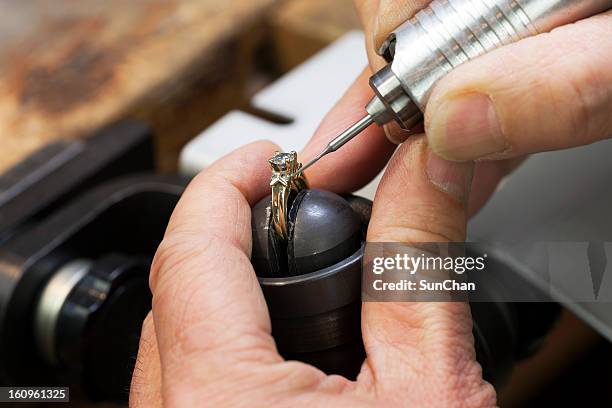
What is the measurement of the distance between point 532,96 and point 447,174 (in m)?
0.08

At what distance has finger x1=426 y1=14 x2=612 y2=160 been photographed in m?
0.37

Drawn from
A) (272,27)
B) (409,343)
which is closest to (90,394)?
(409,343)

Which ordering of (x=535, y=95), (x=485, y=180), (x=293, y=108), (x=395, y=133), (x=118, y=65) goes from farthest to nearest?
(x=118, y=65)
(x=293, y=108)
(x=485, y=180)
(x=395, y=133)
(x=535, y=95)

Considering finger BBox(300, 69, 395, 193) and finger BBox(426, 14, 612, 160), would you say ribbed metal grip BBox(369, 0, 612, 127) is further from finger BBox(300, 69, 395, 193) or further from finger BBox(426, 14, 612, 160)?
finger BBox(300, 69, 395, 193)

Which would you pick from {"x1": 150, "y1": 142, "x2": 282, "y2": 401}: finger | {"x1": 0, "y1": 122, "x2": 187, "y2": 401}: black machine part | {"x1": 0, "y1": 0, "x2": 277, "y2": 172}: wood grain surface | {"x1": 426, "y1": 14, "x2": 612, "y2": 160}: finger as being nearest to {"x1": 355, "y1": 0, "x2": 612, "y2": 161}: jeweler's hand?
{"x1": 426, "y1": 14, "x2": 612, "y2": 160}: finger

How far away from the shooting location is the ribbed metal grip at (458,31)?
392mm

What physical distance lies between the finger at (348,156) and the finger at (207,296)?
0.09 meters

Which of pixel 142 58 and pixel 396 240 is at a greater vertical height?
pixel 142 58

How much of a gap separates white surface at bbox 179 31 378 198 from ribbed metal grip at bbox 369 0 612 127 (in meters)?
0.27

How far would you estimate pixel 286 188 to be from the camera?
17.6 inches

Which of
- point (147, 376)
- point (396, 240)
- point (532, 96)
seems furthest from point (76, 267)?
point (532, 96)

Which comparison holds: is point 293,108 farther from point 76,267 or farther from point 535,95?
point 535,95

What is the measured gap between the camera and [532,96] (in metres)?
0.37

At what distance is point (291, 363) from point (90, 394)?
0.30 m
